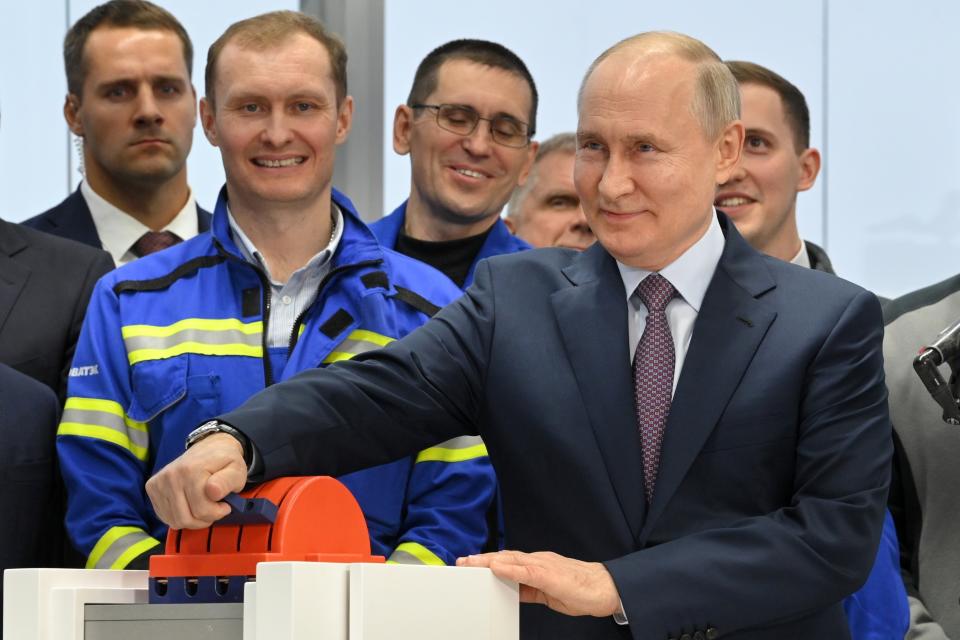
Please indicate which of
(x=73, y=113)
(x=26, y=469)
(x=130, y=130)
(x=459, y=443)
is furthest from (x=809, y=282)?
(x=73, y=113)

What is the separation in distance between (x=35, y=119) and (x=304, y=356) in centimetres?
211

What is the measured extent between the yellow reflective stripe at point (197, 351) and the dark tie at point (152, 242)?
1.12 meters

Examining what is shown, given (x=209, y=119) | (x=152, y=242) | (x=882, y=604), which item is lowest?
(x=882, y=604)

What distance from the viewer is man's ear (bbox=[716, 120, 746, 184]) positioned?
6.82 ft

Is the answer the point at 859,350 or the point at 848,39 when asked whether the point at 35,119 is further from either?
the point at 859,350

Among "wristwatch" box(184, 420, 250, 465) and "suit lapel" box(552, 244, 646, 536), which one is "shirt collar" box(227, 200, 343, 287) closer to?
"suit lapel" box(552, 244, 646, 536)

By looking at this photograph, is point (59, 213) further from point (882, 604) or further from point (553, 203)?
point (882, 604)

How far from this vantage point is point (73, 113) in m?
3.81

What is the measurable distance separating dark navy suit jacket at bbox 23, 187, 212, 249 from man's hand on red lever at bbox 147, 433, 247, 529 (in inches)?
77.9

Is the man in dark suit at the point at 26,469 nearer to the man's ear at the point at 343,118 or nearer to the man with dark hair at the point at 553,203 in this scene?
the man's ear at the point at 343,118

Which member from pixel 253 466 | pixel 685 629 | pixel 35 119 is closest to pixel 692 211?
pixel 685 629

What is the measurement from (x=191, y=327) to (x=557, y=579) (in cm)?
116

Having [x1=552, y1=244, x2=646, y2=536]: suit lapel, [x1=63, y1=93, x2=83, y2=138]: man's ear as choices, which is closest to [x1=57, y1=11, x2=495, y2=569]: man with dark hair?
[x1=552, y1=244, x2=646, y2=536]: suit lapel

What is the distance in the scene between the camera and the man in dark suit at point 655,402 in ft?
5.88
